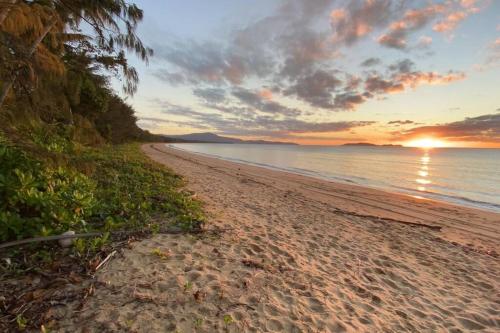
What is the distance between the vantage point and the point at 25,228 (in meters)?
3.96

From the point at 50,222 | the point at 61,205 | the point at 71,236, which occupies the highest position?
the point at 61,205

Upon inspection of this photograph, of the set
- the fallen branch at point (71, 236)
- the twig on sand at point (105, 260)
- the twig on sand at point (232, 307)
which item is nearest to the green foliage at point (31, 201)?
the fallen branch at point (71, 236)

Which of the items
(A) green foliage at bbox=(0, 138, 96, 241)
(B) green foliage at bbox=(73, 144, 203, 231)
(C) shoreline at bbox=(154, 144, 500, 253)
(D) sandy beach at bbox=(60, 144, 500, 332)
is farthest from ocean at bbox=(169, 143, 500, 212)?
(A) green foliage at bbox=(0, 138, 96, 241)

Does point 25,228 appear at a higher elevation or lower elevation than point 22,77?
lower

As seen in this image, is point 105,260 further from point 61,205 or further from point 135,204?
point 135,204

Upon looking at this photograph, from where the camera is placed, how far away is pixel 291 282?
13.6ft

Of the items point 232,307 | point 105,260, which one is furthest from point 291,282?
point 105,260

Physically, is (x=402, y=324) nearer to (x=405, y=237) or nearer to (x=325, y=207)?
(x=405, y=237)

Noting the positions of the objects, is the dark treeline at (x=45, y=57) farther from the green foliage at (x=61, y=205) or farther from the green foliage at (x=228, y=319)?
the green foliage at (x=228, y=319)

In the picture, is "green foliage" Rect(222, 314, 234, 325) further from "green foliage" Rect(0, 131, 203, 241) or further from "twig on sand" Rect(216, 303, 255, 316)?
"green foliage" Rect(0, 131, 203, 241)

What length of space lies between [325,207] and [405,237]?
10.9ft

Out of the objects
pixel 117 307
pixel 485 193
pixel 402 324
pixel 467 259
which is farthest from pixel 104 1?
pixel 485 193

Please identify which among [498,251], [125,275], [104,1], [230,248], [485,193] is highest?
[104,1]

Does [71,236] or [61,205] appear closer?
[71,236]
